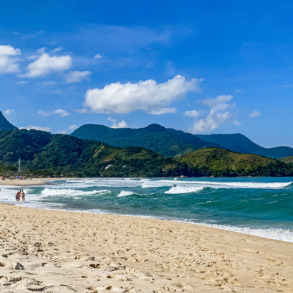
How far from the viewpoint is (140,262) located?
24.2 ft

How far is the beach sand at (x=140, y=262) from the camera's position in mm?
5117

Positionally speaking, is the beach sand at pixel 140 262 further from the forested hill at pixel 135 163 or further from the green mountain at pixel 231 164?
the green mountain at pixel 231 164

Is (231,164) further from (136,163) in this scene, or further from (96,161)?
(96,161)

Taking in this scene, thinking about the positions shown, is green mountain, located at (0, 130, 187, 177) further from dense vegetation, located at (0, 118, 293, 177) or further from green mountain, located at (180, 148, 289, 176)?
green mountain, located at (180, 148, 289, 176)

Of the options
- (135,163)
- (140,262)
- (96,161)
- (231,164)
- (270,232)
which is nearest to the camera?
(140,262)

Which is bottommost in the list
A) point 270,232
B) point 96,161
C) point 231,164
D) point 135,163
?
point 270,232

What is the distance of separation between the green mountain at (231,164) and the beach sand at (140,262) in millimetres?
158598

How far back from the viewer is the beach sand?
512 cm

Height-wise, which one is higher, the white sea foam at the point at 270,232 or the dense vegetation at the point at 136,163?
the dense vegetation at the point at 136,163

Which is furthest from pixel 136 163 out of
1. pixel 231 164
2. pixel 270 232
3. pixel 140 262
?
pixel 140 262

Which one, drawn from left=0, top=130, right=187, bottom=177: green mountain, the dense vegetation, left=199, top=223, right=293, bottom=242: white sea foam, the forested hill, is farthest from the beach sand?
left=0, top=130, right=187, bottom=177: green mountain

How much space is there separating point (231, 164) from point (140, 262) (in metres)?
174

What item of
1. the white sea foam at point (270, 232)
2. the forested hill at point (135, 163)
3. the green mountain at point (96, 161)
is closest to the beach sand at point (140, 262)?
the white sea foam at point (270, 232)

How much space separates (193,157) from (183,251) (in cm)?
18564
